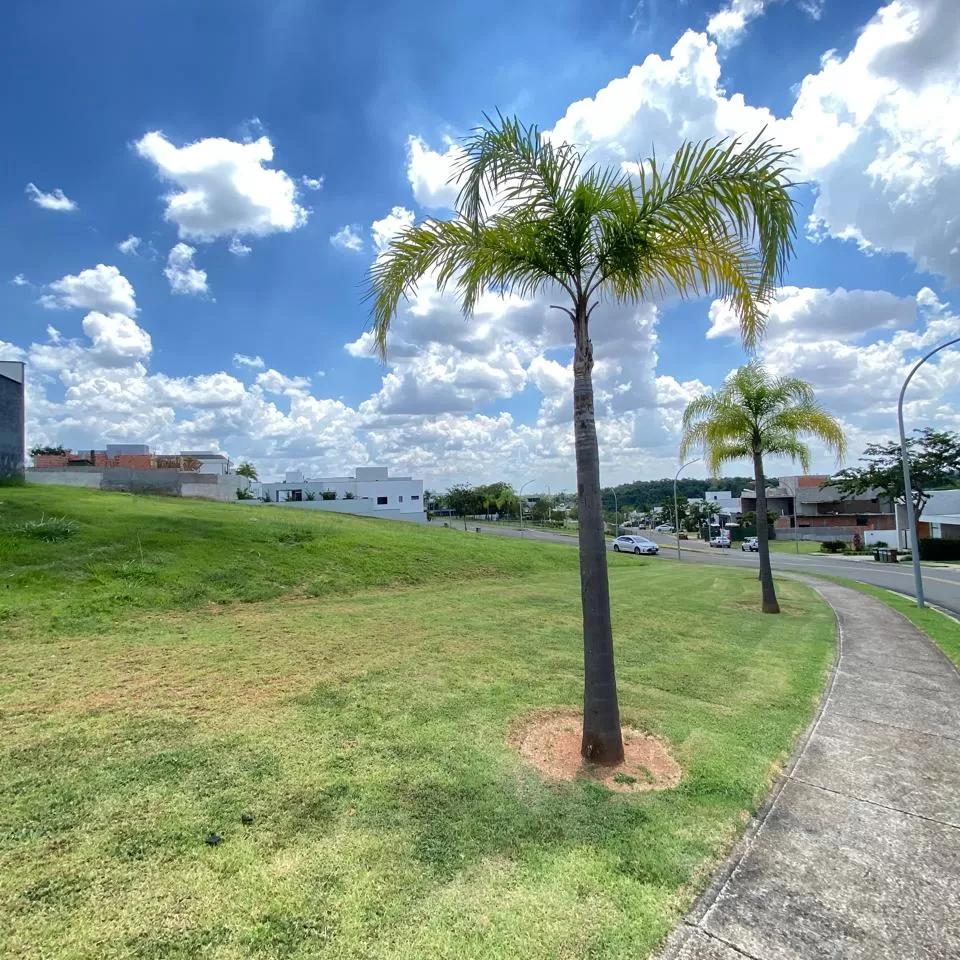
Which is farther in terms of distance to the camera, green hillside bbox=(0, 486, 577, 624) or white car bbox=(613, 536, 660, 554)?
white car bbox=(613, 536, 660, 554)

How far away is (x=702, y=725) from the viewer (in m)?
5.36

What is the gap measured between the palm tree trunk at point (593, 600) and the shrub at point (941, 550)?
140 feet

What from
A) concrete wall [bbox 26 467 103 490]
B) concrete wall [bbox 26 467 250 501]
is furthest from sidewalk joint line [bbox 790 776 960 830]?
concrete wall [bbox 26 467 103 490]

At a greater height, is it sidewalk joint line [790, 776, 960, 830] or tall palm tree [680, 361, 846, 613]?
tall palm tree [680, 361, 846, 613]

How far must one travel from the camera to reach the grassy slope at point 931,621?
9711mm

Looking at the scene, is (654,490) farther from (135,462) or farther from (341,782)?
(341,782)

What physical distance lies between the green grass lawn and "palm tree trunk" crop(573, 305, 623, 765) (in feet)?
1.72

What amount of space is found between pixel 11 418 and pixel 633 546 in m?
33.8

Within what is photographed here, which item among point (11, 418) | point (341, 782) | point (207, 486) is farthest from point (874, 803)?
point (207, 486)

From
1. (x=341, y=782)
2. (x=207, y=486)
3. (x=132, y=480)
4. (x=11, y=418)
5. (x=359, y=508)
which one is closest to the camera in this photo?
(x=341, y=782)

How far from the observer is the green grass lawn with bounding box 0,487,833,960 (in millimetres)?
2562

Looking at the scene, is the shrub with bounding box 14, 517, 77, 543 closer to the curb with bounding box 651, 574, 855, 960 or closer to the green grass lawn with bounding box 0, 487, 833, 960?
the green grass lawn with bounding box 0, 487, 833, 960

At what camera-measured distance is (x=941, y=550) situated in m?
36.7

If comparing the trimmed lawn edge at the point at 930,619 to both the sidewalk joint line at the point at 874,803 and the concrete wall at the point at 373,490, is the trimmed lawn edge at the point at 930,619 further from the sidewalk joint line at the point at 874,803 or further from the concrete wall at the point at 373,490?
the concrete wall at the point at 373,490
